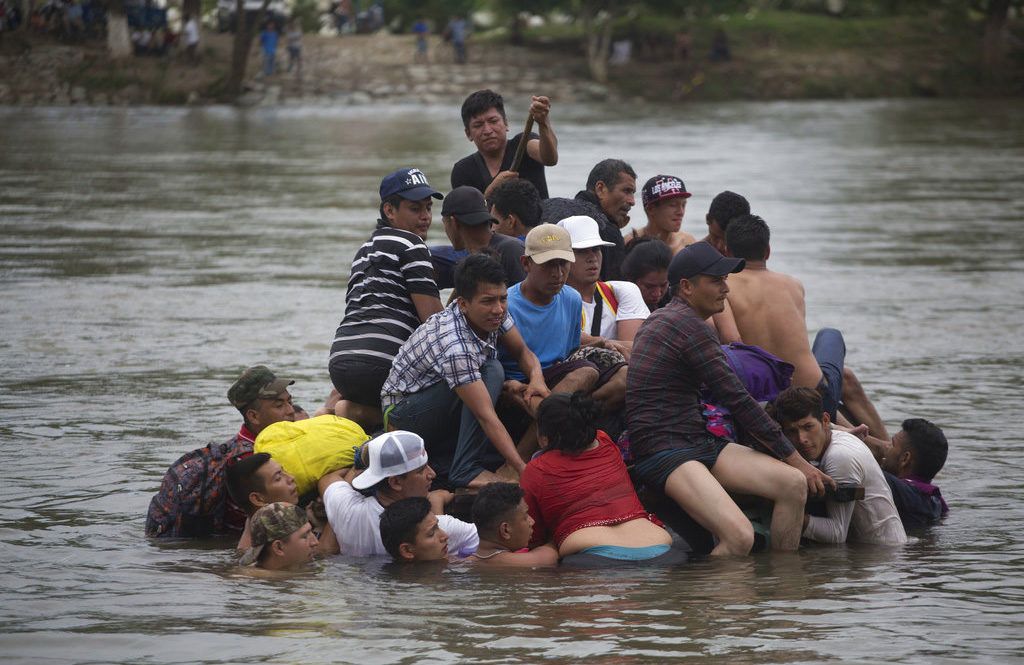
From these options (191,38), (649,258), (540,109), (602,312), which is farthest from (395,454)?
(191,38)

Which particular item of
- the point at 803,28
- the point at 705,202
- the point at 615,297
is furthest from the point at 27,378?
the point at 803,28

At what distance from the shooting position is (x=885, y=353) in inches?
538

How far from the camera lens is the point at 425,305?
8.27 metres

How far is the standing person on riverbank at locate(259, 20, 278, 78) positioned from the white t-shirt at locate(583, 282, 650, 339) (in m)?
44.3

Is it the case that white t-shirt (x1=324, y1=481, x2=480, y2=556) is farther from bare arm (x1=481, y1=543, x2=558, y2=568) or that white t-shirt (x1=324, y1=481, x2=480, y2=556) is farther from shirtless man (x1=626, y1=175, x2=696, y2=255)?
shirtless man (x1=626, y1=175, x2=696, y2=255)

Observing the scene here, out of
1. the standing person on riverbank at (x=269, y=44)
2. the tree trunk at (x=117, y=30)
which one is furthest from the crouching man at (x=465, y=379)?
the standing person on riverbank at (x=269, y=44)

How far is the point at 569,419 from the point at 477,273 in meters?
0.83

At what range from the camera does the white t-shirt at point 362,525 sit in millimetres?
7633

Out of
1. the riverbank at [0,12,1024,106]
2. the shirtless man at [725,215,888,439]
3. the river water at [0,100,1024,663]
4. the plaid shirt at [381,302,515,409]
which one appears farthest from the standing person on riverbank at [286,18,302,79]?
the plaid shirt at [381,302,515,409]

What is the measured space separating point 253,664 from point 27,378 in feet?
22.6

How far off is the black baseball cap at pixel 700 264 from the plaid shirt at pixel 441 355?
0.90 metres

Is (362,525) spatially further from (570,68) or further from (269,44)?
(570,68)

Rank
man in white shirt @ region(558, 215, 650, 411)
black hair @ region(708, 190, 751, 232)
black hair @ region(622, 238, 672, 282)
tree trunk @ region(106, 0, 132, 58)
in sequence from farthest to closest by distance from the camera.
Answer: tree trunk @ region(106, 0, 132, 58) < black hair @ region(708, 190, 751, 232) < black hair @ region(622, 238, 672, 282) < man in white shirt @ region(558, 215, 650, 411)

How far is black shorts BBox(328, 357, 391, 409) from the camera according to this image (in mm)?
8305
